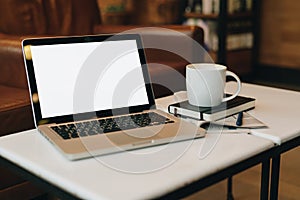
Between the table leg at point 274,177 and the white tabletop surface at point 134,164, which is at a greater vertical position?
the white tabletop surface at point 134,164

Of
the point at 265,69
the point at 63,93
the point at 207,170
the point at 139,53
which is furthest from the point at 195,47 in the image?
the point at 265,69

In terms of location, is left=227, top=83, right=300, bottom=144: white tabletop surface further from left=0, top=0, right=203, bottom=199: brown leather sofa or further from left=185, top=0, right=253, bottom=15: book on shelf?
left=185, top=0, right=253, bottom=15: book on shelf

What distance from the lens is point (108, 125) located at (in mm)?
1044

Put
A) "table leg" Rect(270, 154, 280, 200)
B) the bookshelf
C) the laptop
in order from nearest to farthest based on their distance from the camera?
the laptop < "table leg" Rect(270, 154, 280, 200) < the bookshelf

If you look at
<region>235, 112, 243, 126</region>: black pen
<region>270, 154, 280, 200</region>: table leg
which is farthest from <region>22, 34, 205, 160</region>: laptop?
<region>270, 154, 280, 200</region>: table leg

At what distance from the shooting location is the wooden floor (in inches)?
71.8

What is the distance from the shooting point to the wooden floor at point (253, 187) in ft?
5.98

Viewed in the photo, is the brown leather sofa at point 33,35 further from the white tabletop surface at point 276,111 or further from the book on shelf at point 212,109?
the book on shelf at point 212,109

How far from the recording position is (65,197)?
78 cm

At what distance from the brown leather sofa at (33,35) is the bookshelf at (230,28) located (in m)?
1.28

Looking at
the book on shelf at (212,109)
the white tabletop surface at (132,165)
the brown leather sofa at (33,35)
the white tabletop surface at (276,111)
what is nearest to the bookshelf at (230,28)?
the brown leather sofa at (33,35)

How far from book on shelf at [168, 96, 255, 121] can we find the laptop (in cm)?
5

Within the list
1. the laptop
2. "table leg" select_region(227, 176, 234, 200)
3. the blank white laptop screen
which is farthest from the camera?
"table leg" select_region(227, 176, 234, 200)

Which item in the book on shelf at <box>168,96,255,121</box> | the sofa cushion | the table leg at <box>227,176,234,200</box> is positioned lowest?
the table leg at <box>227,176,234,200</box>
